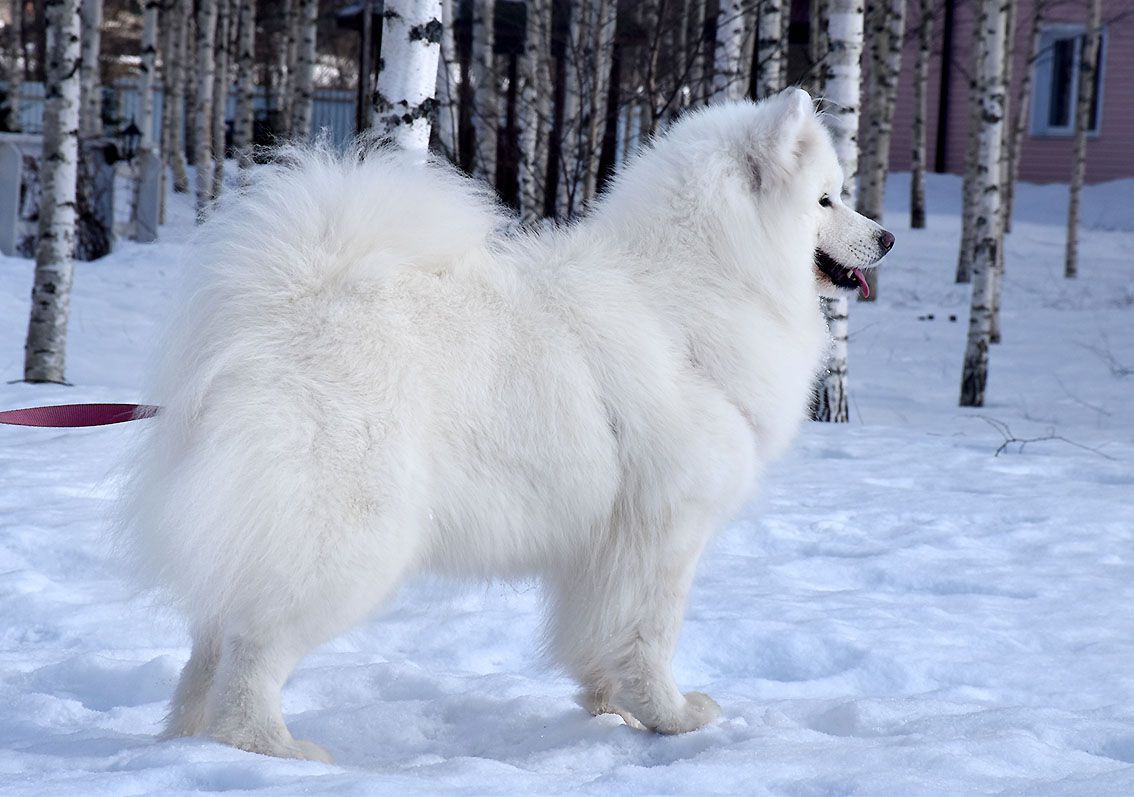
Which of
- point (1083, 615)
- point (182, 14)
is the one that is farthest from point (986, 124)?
point (182, 14)

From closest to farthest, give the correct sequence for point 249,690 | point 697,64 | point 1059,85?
point 249,690
point 697,64
point 1059,85

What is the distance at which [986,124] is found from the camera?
353 inches

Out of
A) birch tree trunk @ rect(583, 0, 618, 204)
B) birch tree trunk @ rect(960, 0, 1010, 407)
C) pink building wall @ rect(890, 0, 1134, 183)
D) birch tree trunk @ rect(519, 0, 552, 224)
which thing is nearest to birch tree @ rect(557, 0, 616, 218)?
birch tree trunk @ rect(583, 0, 618, 204)

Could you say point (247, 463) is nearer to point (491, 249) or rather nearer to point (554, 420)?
point (554, 420)

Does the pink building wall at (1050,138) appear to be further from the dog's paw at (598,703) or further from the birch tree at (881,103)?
the dog's paw at (598,703)

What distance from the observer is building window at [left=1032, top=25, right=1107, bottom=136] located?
75.7 ft

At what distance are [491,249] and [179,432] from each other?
889 mm

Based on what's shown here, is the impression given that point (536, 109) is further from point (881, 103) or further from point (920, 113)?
point (920, 113)

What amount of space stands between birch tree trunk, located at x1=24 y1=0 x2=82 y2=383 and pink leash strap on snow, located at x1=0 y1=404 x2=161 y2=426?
495 centimetres

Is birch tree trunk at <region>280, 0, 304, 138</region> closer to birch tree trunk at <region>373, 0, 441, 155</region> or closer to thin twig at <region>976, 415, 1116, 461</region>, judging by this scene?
thin twig at <region>976, 415, 1116, 461</region>

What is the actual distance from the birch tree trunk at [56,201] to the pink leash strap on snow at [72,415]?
4.95 m

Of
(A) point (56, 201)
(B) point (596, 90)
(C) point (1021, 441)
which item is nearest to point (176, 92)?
(B) point (596, 90)

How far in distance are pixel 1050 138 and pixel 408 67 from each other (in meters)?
21.5

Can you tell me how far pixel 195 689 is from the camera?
2738 millimetres
